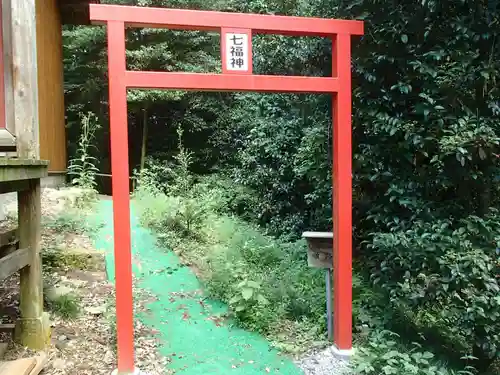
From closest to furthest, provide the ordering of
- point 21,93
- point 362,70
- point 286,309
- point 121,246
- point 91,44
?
point 21,93, point 121,246, point 362,70, point 286,309, point 91,44

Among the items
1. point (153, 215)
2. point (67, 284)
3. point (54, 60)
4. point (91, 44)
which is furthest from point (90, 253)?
point (91, 44)

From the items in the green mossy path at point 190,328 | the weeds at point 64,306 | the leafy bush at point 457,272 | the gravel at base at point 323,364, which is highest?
the leafy bush at point 457,272

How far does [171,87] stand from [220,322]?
2436 millimetres

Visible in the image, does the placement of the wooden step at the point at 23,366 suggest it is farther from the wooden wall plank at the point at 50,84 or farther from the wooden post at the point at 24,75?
the wooden wall plank at the point at 50,84

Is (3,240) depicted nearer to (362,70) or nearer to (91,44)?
(362,70)

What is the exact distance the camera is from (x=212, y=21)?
135 inches

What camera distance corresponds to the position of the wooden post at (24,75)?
123 inches

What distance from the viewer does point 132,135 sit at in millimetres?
13102

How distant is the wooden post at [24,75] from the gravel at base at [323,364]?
113 inches

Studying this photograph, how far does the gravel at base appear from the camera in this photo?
11.7 ft

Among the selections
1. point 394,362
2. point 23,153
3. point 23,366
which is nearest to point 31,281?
point 23,366

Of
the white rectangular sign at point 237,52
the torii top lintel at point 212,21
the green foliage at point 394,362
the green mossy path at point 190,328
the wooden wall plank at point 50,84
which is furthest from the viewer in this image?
the wooden wall plank at point 50,84

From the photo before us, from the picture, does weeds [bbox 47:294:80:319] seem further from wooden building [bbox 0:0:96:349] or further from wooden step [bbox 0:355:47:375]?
wooden step [bbox 0:355:47:375]

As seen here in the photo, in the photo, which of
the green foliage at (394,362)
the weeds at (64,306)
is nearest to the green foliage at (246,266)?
the green foliage at (394,362)
